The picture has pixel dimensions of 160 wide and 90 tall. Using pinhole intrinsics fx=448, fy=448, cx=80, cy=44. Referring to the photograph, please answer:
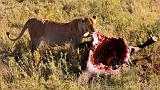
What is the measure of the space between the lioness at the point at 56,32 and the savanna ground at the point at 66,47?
151mm

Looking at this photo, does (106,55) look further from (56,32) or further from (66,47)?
(56,32)

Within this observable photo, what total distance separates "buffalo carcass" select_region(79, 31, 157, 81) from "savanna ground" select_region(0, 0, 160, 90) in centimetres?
18

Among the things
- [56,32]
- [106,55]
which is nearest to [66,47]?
[56,32]

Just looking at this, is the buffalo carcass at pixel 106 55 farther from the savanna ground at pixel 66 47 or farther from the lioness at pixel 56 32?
the lioness at pixel 56 32

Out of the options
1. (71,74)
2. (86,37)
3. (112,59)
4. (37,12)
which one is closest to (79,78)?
(71,74)

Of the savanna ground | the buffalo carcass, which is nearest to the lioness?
the savanna ground

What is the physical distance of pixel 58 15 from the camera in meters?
9.69

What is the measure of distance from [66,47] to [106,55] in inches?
39.0

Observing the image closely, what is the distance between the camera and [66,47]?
25.1ft

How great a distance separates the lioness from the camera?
24.7ft

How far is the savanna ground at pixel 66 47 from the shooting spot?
19.5 feet

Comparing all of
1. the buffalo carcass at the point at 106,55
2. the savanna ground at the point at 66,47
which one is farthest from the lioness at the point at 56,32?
the buffalo carcass at the point at 106,55

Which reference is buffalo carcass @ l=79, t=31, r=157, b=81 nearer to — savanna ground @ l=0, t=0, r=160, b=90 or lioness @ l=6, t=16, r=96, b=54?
savanna ground @ l=0, t=0, r=160, b=90

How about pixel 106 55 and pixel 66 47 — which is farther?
pixel 66 47
